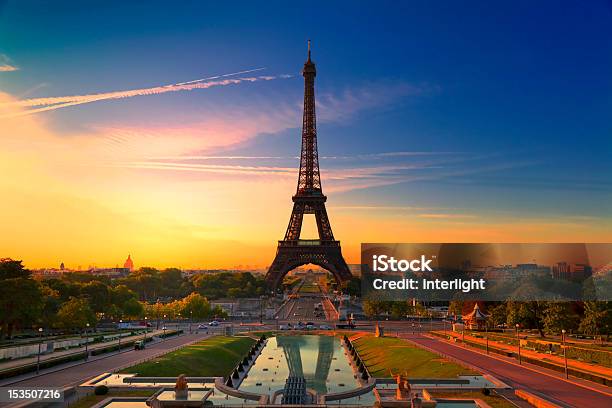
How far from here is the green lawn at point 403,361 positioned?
146ft

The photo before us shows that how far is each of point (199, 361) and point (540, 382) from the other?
105 ft

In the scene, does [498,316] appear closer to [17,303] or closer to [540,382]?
[540,382]

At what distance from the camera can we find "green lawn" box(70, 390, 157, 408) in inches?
1302

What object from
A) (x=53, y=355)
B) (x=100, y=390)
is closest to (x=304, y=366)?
(x=100, y=390)

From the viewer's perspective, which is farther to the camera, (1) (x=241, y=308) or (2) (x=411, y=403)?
(1) (x=241, y=308)

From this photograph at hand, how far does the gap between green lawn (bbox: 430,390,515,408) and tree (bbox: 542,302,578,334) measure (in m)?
32.6

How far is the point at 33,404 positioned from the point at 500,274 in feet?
321

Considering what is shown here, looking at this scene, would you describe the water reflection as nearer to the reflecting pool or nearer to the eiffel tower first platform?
the reflecting pool

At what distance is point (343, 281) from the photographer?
12581 centimetres

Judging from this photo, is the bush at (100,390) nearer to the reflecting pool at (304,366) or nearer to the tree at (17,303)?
the reflecting pool at (304,366)

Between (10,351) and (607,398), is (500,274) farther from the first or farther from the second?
(10,351)

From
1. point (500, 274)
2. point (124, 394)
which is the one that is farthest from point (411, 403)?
point (500, 274)

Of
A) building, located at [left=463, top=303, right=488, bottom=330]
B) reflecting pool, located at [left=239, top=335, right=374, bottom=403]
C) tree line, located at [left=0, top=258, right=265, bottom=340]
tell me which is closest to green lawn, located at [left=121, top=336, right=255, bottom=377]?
reflecting pool, located at [left=239, top=335, right=374, bottom=403]

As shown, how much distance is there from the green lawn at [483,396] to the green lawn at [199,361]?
21.5 meters
